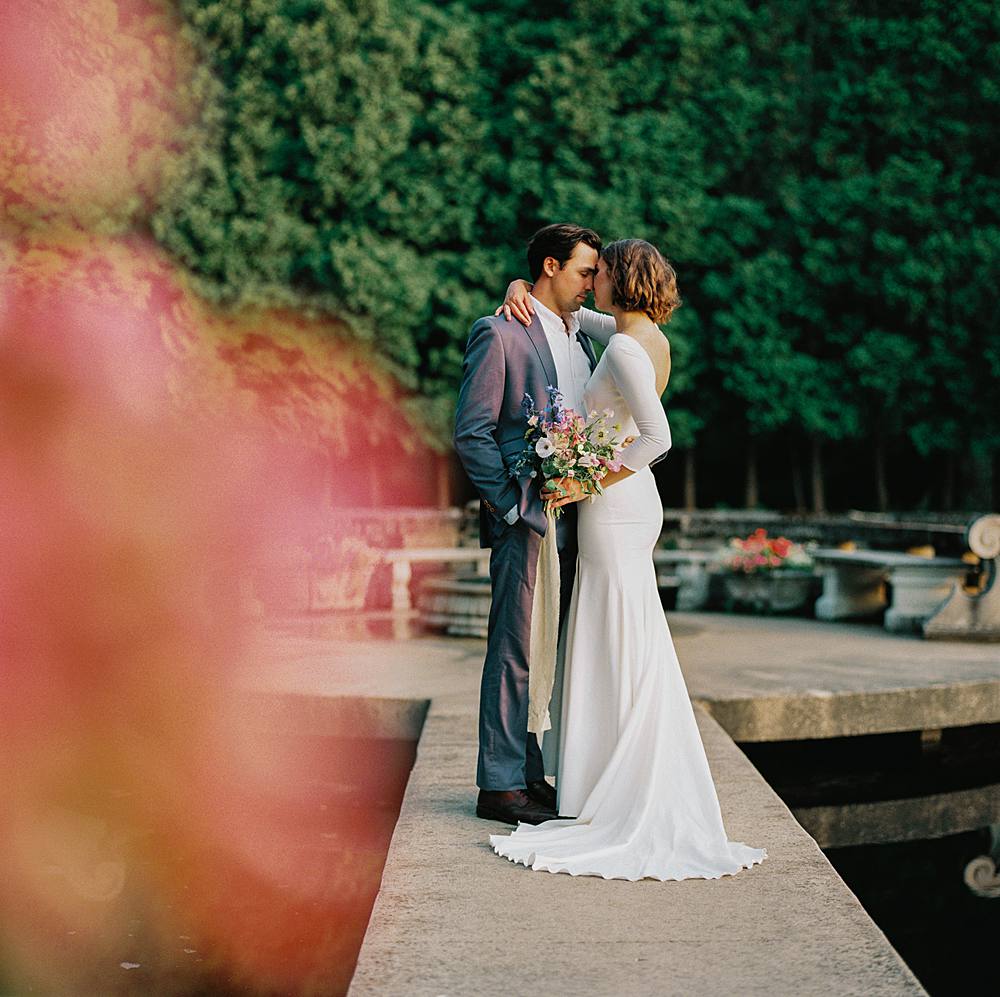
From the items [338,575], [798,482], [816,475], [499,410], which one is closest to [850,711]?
[499,410]

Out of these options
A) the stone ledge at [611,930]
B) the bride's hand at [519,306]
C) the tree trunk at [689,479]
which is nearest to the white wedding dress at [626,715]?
the stone ledge at [611,930]

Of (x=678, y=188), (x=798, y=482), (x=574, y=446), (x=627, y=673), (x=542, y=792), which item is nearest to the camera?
(x=574, y=446)

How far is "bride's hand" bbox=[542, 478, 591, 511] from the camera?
3787 millimetres

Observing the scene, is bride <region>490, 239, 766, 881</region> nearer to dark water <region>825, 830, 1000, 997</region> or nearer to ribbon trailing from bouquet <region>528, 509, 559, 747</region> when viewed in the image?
ribbon trailing from bouquet <region>528, 509, 559, 747</region>

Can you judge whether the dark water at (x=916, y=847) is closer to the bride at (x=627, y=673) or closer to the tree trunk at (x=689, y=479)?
the bride at (x=627, y=673)

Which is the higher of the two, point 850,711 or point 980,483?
point 850,711

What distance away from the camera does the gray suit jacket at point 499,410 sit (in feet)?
13.0

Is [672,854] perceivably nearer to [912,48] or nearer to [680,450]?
[680,450]

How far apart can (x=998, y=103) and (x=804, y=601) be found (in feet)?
38.4

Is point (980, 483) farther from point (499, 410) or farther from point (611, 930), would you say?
point (611, 930)

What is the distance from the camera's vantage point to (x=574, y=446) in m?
3.78

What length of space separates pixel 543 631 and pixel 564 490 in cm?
56

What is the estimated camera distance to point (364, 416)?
66.9ft

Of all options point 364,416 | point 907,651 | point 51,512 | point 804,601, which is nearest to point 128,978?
point 907,651
